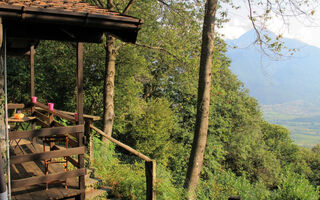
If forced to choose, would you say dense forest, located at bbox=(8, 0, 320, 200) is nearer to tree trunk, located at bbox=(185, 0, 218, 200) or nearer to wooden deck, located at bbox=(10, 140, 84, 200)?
tree trunk, located at bbox=(185, 0, 218, 200)

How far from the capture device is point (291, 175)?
235 inches

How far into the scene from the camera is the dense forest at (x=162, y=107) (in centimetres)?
604

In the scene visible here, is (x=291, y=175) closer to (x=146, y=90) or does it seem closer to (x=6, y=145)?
(x=6, y=145)

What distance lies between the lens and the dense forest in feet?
19.8

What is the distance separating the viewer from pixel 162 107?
654 inches

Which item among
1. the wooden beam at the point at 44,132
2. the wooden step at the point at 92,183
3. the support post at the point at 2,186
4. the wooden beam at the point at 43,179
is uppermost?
the wooden beam at the point at 44,132

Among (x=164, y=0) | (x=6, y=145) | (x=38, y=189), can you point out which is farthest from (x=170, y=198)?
(x=164, y=0)

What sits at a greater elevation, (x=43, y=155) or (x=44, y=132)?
(x=44, y=132)

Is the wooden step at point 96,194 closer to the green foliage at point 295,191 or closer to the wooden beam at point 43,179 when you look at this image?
the wooden beam at point 43,179

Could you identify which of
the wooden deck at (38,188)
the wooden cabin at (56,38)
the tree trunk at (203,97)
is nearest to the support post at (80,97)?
the wooden cabin at (56,38)

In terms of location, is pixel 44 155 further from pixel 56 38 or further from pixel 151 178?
pixel 56 38

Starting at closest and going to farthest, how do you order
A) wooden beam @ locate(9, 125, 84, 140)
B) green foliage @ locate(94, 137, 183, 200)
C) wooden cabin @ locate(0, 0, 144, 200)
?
1. wooden cabin @ locate(0, 0, 144, 200)
2. wooden beam @ locate(9, 125, 84, 140)
3. green foliage @ locate(94, 137, 183, 200)

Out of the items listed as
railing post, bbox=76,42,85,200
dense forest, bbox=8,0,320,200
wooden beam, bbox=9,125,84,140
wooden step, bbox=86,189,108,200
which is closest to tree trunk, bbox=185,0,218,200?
dense forest, bbox=8,0,320,200

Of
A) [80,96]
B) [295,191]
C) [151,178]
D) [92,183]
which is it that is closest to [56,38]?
[80,96]
